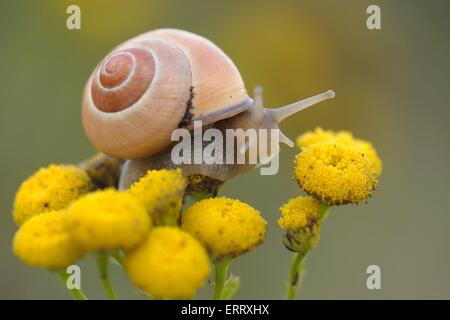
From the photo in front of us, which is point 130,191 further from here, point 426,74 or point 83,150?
point 426,74

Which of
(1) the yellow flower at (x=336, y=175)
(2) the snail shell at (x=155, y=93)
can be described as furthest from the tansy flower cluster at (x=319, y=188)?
(2) the snail shell at (x=155, y=93)

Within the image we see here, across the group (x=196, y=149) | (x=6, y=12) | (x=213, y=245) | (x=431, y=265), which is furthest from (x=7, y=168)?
(x=431, y=265)

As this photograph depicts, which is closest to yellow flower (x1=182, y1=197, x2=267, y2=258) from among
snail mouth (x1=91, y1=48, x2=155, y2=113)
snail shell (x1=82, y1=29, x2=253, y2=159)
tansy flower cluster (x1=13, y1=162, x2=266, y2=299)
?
tansy flower cluster (x1=13, y1=162, x2=266, y2=299)

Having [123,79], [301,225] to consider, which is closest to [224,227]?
[301,225]

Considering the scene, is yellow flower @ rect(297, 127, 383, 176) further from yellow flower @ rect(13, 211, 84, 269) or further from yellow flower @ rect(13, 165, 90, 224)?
yellow flower @ rect(13, 211, 84, 269)

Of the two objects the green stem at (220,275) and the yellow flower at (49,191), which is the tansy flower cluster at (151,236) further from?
the yellow flower at (49,191)
